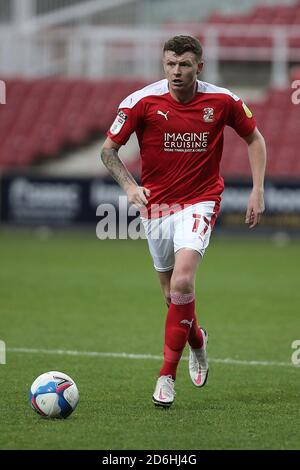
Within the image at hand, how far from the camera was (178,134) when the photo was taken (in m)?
6.88

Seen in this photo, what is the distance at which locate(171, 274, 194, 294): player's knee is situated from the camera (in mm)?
6578

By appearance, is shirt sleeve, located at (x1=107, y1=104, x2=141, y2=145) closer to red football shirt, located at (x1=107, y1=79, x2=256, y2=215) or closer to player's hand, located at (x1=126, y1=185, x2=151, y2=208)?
red football shirt, located at (x1=107, y1=79, x2=256, y2=215)

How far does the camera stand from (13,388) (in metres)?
7.14

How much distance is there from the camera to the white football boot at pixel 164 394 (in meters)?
6.52

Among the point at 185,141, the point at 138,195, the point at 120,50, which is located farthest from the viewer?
the point at 120,50

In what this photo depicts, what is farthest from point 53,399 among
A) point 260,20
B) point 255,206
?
point 260,20

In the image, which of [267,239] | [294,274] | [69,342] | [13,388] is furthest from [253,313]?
[267,239]

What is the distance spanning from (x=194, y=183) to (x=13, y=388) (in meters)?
1.79

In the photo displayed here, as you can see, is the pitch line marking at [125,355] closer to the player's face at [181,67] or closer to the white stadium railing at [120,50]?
the player's face at [181,67]

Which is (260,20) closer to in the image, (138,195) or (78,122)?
(78,122)

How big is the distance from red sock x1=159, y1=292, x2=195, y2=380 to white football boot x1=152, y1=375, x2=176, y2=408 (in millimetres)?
73

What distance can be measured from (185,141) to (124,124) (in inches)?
15.9

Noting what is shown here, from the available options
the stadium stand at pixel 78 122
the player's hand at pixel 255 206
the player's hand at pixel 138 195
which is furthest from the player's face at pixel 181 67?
the stadium stand at pixel 78 122

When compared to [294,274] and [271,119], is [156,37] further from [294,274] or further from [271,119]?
[294,274]
